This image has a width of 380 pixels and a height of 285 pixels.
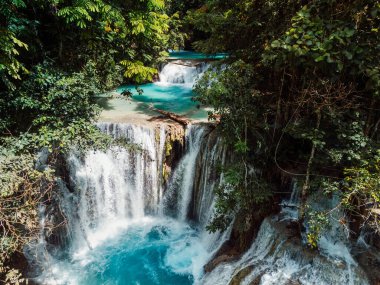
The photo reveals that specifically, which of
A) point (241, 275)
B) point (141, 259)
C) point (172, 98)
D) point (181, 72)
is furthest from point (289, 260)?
point (181, 72)

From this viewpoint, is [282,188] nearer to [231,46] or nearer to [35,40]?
[231,46]

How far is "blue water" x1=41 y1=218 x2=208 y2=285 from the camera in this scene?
23.9 ft

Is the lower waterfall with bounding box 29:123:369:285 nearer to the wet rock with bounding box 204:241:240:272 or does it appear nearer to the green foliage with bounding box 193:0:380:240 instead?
the wet rock with bounding box 204:241:240:272

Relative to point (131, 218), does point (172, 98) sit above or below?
above

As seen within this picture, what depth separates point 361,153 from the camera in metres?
4.61

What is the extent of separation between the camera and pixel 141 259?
7875mm

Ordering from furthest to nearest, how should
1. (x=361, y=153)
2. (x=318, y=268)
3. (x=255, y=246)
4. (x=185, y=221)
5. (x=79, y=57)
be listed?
(x=185, y=221) → (x=79, y=57) → (x=255, y=246) → (x=318, y=268) → (x=361, y=153)

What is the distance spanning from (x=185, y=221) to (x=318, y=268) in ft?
15.0

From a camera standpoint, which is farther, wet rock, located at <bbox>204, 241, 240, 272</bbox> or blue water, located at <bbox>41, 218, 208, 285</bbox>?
blue water, located at <bbox>41, 218, 208, 285</bbox>

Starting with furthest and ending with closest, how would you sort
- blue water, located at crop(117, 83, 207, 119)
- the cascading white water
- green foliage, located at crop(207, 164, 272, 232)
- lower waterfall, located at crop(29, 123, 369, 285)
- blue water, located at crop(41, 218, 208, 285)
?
blue water, located at crop(117, 83, 207, 119) < blue water, located at crop(41, 218, 208, 285) < lower waterfall, located at crop(29, 123, 369, 285) < green foliage, located at crop(207, 164, 272, 232) < the cascading white water

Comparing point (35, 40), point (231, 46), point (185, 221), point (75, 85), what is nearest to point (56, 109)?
point (75, 85)

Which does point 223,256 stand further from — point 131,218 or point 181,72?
point 181,72

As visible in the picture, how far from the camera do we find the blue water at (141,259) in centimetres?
727

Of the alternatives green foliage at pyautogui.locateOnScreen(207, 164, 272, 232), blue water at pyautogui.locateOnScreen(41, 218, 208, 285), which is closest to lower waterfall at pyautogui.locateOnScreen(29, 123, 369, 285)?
blue water at pyautogui.locateOnScreen(41, 218, 208, 285)
